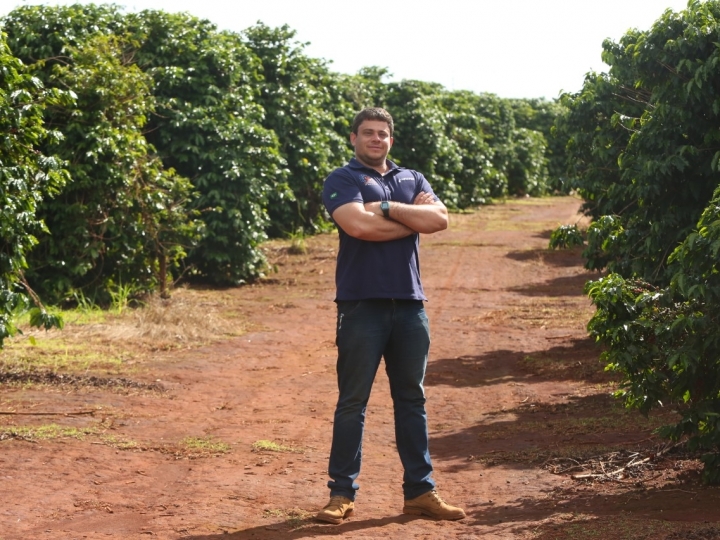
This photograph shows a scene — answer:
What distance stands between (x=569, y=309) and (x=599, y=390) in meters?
5.40

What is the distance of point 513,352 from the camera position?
11141 millimetres

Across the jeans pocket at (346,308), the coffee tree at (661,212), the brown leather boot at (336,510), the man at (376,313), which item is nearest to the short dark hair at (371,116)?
the man at (376,313)

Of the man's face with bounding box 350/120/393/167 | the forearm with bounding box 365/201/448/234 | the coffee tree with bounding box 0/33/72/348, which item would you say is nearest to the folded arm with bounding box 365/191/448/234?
the forearm with bounding box 365/201/448/234

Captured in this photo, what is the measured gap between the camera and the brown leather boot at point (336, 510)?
4.91m

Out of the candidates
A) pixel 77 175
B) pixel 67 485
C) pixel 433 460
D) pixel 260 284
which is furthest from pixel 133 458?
pixel 260 284

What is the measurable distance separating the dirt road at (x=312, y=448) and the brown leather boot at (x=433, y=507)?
52 millimetres

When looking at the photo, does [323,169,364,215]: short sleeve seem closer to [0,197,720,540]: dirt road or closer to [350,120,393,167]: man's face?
[350,120,393,167]: man's face

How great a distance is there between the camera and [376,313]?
497cm

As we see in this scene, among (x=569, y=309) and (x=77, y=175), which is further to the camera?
(x=569, y=309)

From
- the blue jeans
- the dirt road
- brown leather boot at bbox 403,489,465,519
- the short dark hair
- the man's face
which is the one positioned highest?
the short dark hair

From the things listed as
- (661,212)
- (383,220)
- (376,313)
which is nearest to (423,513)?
(376,313)

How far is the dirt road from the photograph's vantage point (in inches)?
198

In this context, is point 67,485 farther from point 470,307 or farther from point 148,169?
point 470,307

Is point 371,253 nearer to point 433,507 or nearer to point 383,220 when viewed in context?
point 383,220
